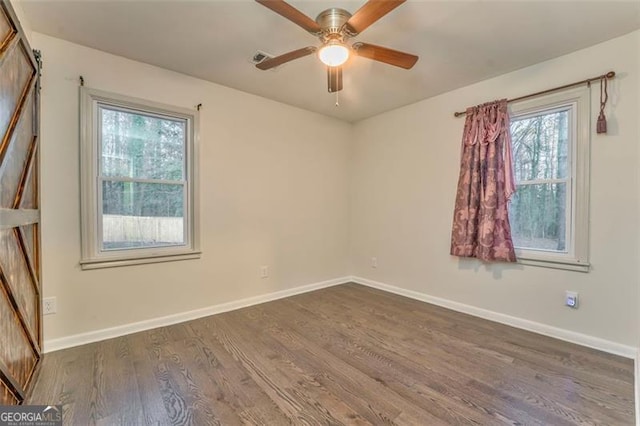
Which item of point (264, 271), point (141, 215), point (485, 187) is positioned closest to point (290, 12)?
point (141, 215)

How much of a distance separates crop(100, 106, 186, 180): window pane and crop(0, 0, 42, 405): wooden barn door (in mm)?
520

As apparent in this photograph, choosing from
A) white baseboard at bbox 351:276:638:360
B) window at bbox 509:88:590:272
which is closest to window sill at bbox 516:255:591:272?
window at bbox 509:88:590:272

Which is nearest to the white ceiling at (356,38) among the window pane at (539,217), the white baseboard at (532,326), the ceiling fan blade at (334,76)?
the ceiling fan blade at (334,76)

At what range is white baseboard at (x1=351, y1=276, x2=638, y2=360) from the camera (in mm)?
2346

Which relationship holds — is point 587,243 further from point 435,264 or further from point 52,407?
point 52,407

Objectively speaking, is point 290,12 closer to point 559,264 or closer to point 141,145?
point 141,145

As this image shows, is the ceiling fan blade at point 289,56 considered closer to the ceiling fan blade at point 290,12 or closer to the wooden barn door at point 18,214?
the ceiling fan blade at point 290,12

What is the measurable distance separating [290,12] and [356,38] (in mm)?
868

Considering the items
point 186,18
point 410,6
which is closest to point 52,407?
point 186,18

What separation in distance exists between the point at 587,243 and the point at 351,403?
2342 millimetres

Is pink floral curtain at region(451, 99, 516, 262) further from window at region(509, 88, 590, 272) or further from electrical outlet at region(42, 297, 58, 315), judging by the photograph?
electrical outlet at region(42, 297, 58, 315)

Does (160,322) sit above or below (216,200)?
below

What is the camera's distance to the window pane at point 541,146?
2.67 meters

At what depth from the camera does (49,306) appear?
237 cm
